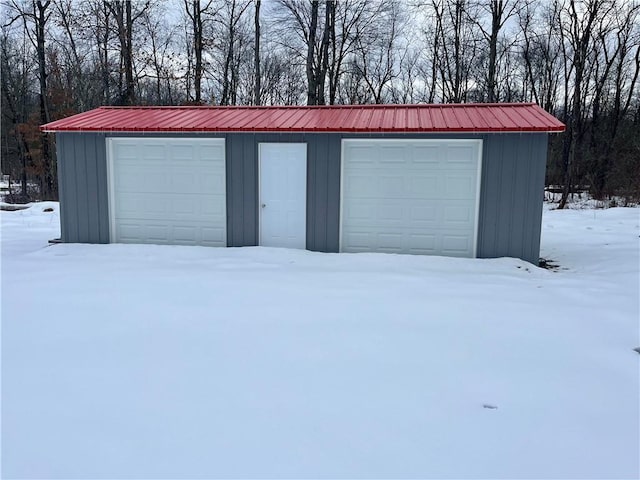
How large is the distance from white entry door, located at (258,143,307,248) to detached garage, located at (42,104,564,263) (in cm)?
2

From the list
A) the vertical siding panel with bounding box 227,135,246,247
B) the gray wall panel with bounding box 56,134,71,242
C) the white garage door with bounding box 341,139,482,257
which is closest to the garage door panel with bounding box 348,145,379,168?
the white garage door with bounding box 341,139,482,257

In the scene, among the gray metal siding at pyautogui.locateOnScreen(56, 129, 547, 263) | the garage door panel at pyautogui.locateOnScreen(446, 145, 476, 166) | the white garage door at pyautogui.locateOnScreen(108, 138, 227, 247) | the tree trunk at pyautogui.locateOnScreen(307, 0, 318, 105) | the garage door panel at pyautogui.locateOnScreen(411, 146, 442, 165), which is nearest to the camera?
the gray metal siding at pyautogui.locateOnScreen(56, 129, 547, 263)

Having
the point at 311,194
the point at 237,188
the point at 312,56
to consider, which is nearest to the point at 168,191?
the point at 237,188

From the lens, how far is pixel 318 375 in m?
2.99

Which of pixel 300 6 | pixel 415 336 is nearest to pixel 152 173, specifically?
pixel 415 336

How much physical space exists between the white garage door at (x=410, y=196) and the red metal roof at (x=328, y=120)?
0.31 meters

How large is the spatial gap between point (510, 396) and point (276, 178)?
5117 mm

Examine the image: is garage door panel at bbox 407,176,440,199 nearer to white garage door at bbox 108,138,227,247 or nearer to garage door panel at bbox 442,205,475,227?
garage door panel at bbox 442,205,475,227

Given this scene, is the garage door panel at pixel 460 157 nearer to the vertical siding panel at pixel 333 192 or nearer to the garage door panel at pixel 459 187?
the garage door panel at pixel 459 187

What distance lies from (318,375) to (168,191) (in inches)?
216

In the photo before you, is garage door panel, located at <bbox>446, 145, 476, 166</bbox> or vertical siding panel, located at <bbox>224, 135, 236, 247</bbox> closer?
garage door panel, located at <bbox>446, 145, 476, 166</bbox>

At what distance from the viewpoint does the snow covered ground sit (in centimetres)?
216

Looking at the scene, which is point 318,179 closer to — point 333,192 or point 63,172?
point 333,192

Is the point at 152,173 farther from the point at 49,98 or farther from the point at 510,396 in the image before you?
the point at 49,98
